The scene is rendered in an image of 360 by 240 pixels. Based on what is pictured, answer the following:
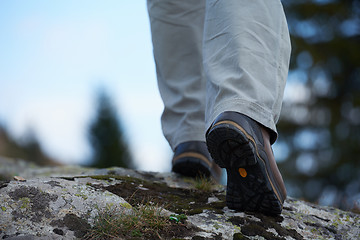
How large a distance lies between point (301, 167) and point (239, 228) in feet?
33.1

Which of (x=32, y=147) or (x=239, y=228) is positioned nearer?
(x=239, y=228)

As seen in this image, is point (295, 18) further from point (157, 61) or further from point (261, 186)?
point (261, 186)

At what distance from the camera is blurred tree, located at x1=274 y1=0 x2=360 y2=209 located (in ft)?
35.7

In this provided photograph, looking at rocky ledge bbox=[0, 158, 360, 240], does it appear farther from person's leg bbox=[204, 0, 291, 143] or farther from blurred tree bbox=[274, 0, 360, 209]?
blurred tree bbox=[274, 0, 360, 209]

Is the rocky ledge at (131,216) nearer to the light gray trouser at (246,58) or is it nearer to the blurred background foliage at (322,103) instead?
the light gray trouser at (246,58)

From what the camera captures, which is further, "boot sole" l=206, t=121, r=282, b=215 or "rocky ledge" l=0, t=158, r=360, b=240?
"boot sole" l=206, t=121, r=282, b=215

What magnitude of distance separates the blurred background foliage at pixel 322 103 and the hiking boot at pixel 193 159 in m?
8.51

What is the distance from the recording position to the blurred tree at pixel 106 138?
72.3ft

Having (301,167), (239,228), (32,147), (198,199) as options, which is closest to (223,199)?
(198,199)

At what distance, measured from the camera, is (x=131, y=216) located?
1.48 m

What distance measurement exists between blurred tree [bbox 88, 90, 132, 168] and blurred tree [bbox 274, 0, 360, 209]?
1200 cm

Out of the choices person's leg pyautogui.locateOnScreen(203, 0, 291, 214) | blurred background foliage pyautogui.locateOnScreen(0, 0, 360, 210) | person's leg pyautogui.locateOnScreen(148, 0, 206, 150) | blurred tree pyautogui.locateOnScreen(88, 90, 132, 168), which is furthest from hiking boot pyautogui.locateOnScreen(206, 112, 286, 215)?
blurred tree pyautogui.locateOnScreen(88, 90, 132, 168)

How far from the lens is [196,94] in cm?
249

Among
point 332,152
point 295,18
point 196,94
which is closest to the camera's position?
point 196,94
